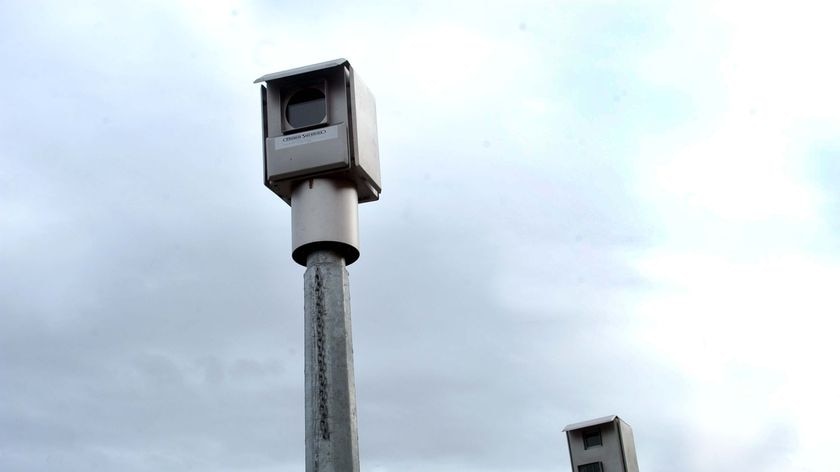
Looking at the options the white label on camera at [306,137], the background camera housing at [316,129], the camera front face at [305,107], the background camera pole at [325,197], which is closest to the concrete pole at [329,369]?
the background camera pole at [325,197]

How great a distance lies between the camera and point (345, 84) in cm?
1427

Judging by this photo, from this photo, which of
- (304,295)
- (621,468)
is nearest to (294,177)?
(304,295)

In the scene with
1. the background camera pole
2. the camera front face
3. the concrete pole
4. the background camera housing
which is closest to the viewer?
the concrete pole

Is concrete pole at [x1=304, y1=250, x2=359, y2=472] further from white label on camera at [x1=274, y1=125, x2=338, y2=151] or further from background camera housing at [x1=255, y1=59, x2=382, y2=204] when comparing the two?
white label on camera at [x1=274, y1=125, x2=338, y2=151]

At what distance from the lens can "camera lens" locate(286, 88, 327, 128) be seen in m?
14.4

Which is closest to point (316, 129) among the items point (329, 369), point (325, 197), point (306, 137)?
point (306, 137)

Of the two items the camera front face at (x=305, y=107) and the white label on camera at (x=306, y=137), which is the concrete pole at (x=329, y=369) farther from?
the camera front face at (x=305, y=107)

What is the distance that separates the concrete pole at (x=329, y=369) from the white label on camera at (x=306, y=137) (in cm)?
149

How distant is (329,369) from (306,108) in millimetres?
3638

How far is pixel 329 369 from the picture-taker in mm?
13312

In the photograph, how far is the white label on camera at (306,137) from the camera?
46.1ft

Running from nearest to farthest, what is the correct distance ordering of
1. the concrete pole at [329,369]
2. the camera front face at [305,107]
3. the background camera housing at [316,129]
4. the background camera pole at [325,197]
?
1. the concrete pole at [329,369]
2. the background camera pole at [325,197]
3. the background camera housing at [316,129]
4. the camera front face at [305,107]

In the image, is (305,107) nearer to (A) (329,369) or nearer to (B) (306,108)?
(B) (306,108)

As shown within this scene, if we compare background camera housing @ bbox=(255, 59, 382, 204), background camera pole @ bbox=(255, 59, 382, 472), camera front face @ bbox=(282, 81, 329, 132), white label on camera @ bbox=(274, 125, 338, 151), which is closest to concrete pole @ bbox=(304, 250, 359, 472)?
background camera pole @ bbox=(255, 59, 382, 472)
